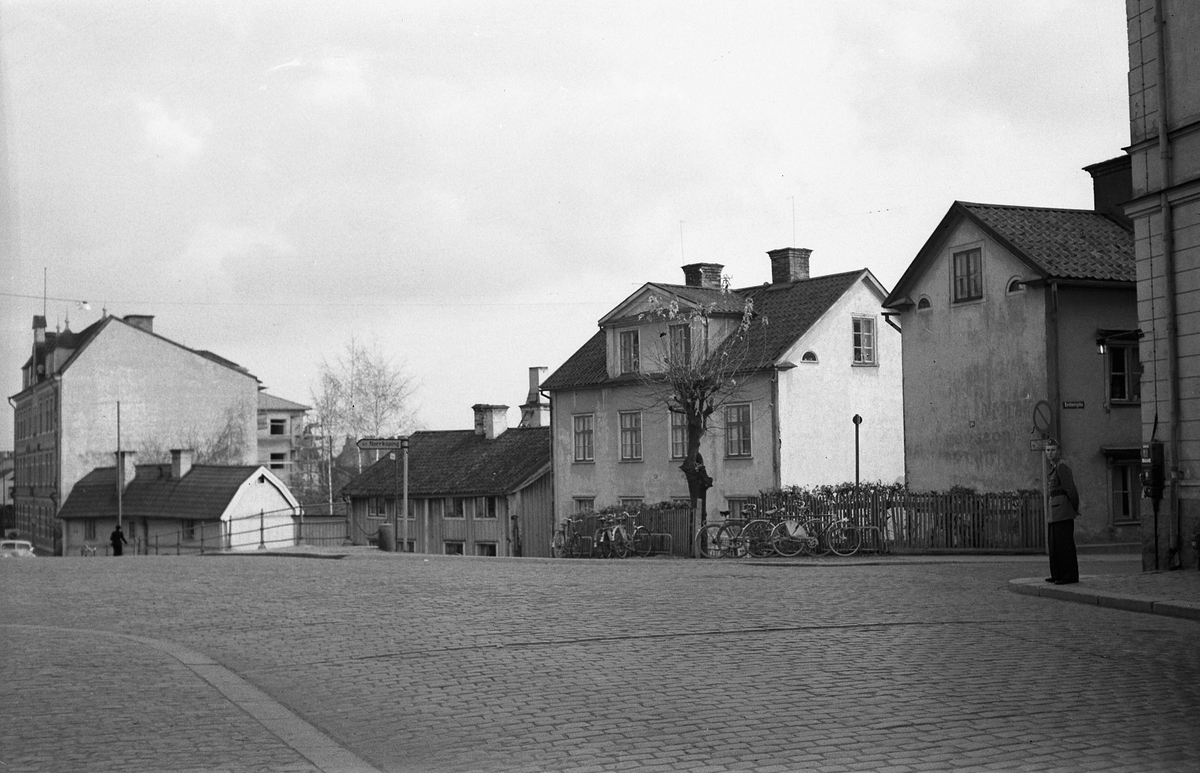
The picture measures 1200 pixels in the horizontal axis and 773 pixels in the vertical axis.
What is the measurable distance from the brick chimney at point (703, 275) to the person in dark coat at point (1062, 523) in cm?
3169

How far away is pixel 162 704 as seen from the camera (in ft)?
30.7

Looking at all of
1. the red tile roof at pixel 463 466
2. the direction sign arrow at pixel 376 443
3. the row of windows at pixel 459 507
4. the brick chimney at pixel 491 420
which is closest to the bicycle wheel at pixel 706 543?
the direction sign arrow at pixel 376 443

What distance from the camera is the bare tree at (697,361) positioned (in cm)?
3384

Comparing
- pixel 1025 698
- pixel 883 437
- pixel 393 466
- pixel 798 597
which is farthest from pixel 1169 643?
pixel 393 466

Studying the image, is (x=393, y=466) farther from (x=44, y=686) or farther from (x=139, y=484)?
(x=44, y=686)

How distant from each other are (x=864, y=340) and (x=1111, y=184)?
10690 millimetres

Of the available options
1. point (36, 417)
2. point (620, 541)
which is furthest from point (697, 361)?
point (36, 417)

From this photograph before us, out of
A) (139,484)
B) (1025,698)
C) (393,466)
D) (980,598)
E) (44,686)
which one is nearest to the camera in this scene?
(1025,698)

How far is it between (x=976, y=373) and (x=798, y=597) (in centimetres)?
1837

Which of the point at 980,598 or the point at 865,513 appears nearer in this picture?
the point at 980,598

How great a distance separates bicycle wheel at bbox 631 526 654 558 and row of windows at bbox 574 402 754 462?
7.23m

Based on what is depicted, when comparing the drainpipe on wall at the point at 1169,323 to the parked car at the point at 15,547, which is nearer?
the drainpipe on wall at the point at 1169,323

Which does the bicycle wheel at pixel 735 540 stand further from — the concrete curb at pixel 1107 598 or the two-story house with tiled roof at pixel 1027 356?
the concrete curb at pixel 1107 598

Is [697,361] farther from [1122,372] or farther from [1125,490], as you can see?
[1125,490]
